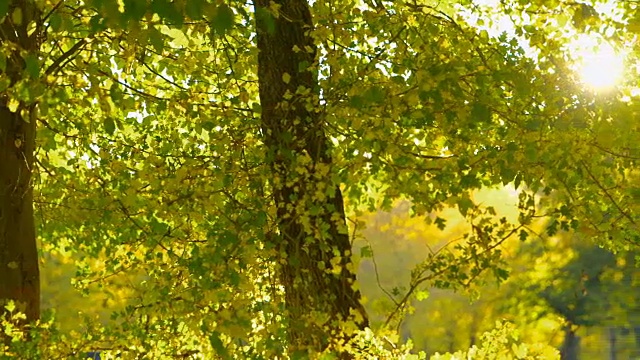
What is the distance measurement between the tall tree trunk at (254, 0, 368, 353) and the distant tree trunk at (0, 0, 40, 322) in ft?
8.09

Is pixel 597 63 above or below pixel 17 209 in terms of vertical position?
above

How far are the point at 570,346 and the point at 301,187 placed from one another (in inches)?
1021

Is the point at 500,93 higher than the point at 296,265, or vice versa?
the point at 500,93

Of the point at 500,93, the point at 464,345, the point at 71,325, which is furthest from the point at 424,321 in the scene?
the point at 500,93

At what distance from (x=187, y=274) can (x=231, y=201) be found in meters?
0.87

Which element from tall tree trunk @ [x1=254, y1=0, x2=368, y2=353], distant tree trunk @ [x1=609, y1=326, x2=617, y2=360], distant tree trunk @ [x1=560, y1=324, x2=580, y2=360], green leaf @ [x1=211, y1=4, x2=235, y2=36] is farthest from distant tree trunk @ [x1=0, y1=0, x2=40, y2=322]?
distant tree trunk @ [x1=609, y1=326, x2=617, y2=360]

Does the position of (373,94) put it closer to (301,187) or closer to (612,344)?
(301,187)

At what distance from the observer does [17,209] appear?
7.99 meters

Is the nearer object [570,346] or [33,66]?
[33,66]

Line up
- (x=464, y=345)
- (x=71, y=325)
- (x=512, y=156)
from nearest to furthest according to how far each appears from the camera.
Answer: (x=512, y=156) < (x=71, y=325) < (x=464, y=345)

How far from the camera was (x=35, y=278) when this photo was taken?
26.7 feet

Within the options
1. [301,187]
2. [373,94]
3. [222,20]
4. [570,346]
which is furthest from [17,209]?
[570,346]

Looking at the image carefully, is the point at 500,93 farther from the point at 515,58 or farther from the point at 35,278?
the point at 35,278

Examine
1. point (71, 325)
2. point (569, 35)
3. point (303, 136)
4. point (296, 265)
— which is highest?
point (71, 325)
